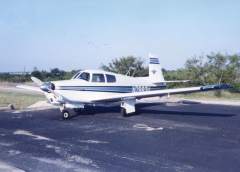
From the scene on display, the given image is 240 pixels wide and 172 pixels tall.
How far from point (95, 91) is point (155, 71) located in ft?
21.3

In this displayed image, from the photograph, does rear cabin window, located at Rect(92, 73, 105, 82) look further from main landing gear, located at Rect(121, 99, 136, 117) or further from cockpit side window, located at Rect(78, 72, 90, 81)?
main landing gear, located at Rect(121, 99, 136, 117)

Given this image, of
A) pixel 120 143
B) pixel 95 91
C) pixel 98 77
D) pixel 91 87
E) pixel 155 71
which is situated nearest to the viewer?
pixel 120 143

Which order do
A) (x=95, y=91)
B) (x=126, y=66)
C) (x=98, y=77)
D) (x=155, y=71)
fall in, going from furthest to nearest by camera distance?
(x=126, y=66) < (x=155, y=71) < (x=98, y=77) < (x=95, y=91)

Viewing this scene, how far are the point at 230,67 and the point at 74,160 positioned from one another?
27784 mm

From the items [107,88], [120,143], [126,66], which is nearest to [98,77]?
[107,88]

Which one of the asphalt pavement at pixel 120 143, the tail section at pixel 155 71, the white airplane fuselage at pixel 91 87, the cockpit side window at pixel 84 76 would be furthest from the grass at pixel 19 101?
the tail section at pixel 155 71

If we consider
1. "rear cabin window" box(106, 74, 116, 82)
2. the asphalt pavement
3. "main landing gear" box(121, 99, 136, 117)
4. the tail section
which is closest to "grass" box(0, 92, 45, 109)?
the asphalt pavement

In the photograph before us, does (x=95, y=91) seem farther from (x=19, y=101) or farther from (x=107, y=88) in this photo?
(x=19, y=101)

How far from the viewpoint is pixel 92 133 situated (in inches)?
479

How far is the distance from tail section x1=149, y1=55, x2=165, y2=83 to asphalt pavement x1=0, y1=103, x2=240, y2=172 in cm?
508

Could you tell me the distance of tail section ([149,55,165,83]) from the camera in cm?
2163

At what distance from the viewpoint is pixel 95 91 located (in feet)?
54.9

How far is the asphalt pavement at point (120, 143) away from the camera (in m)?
7.89

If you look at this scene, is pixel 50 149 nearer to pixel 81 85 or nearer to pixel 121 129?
pixel 121 129
